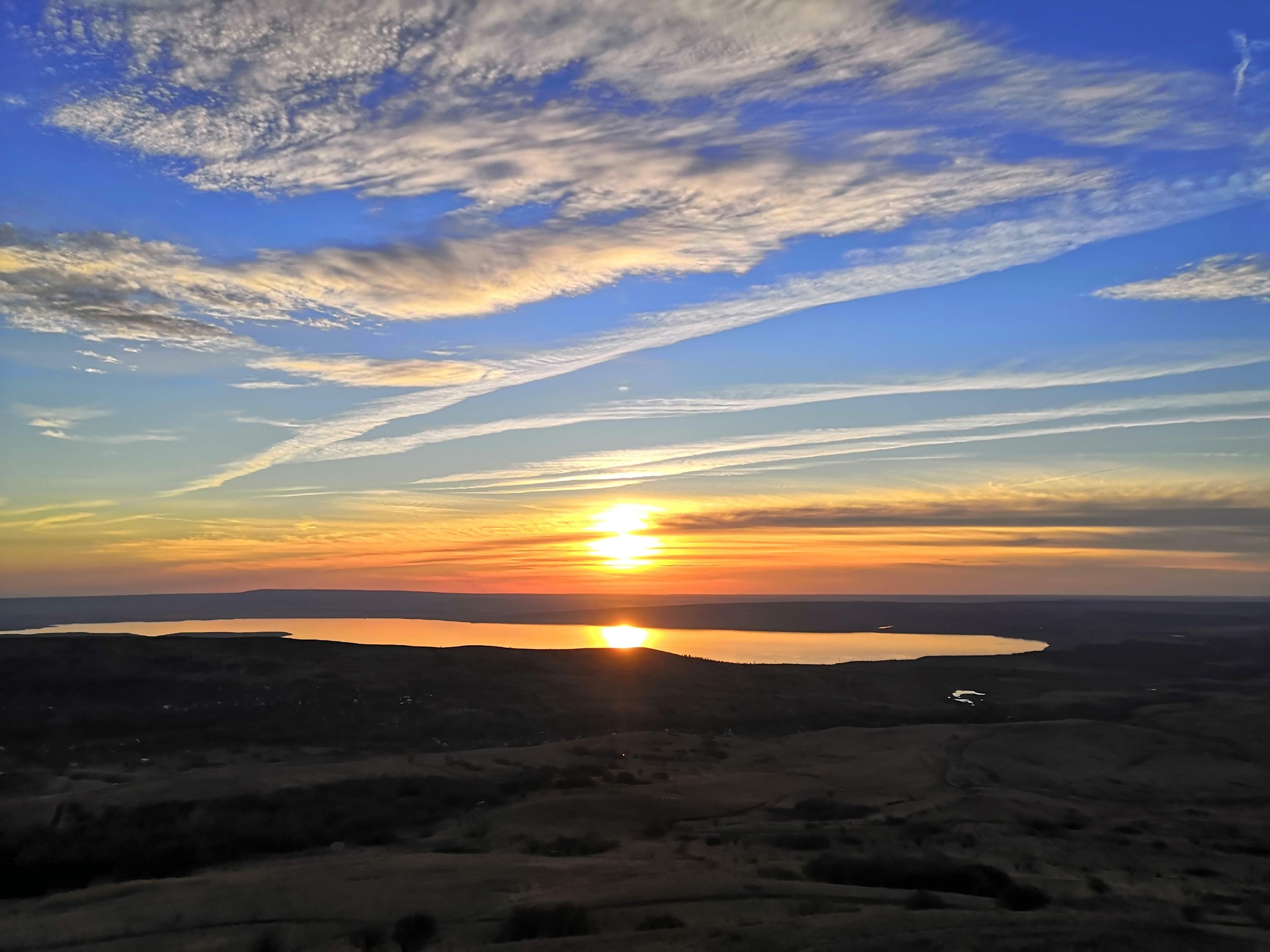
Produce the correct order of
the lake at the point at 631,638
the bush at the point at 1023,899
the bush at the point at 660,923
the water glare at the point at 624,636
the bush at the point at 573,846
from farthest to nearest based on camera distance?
the water glare at the point at 624,636 → the lake at the point at 631,638 → the bush at the point at 573,846 → the bush at the point at 1023,899 → the bush at the point at 660,923

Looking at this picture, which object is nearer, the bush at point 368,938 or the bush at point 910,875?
the bush at point 368,938

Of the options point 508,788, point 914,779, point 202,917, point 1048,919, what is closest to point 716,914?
point 1048,919

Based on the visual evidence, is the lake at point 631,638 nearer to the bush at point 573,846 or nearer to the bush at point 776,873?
the bush at point 573,846

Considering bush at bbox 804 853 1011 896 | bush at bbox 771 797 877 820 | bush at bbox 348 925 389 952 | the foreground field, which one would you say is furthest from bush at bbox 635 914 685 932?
bush at bbox 771 797 877 820

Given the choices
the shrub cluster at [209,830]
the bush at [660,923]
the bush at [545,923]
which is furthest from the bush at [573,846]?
the bush at [660,923]

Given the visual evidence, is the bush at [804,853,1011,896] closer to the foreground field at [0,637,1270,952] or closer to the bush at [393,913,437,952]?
the foreground field at [0,637,1270,952]

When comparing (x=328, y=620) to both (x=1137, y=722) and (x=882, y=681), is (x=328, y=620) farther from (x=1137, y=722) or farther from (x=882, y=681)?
(x=1137, y=722)

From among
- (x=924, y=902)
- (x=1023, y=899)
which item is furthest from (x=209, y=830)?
(x=1023, y=899)
